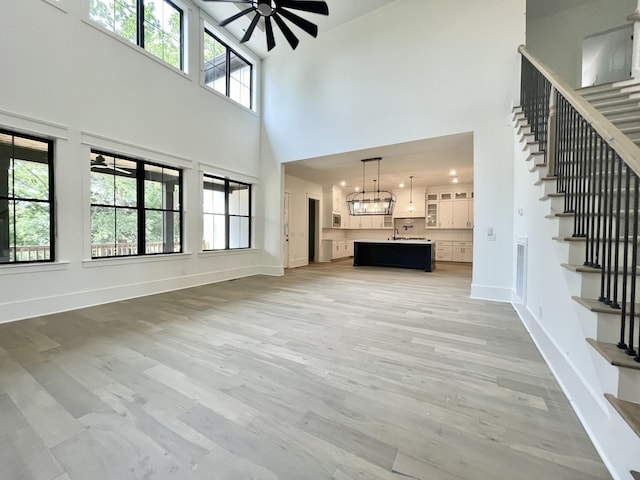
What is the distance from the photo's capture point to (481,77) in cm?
432

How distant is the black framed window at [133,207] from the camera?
392cm

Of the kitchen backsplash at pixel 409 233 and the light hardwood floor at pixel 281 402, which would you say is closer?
the light hardwood floor at pixel 281 402

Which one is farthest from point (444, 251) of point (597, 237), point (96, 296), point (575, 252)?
point (96, 296)

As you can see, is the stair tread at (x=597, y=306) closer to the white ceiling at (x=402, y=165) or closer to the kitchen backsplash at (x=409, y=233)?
the white ceiling at (x=402, y=165)

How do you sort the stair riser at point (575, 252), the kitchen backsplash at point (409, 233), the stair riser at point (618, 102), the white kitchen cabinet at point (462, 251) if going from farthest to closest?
the kitchen backsplash at point (409, 233) < the white kitchen cabinet at point (462, 251) < the stair riser at point (618, 102) < the stair riser at point (575, 252)

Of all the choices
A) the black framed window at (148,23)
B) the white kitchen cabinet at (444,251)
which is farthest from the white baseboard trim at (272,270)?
the white kitchen cabinet at (444,251)

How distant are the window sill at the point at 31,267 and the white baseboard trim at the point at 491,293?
20.1 ft

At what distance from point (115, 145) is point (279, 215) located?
3403mm

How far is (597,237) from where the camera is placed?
→ 59.6 inches

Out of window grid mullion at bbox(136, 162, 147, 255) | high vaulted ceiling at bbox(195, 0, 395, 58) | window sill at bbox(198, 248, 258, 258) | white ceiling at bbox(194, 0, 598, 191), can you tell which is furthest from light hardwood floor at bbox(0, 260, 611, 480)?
high vaulted ceiling at bbox(195, 0, 395, 58)

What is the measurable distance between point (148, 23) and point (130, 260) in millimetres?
4116

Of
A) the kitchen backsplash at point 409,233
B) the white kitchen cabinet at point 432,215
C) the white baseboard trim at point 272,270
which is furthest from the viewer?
the white kitchen cabinet at point 432,215

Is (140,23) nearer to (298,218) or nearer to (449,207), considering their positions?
(298,218)

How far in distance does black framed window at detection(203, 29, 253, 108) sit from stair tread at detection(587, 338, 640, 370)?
6762mm
